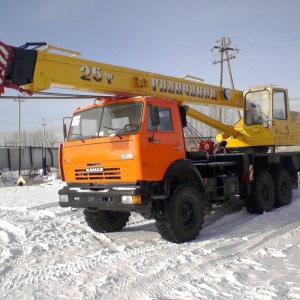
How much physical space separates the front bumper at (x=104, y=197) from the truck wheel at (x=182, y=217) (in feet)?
1.67

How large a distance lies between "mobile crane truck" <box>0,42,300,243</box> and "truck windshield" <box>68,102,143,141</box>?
0.06ft

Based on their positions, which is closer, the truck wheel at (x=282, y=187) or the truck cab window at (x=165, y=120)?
the truck cab window at (x=165, y=120)

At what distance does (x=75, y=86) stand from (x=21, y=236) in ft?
10.3

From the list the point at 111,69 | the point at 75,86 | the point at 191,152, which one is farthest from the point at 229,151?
the point at 75,86

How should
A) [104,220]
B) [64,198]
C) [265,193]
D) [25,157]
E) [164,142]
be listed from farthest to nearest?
[25,157]
[265,193]
[104,220]
[64,198]
[164,142]

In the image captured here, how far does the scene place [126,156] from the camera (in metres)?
6.04

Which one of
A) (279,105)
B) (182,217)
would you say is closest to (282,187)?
(279,105)

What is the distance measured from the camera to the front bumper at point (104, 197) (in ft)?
19.4

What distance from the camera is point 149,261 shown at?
5320mm

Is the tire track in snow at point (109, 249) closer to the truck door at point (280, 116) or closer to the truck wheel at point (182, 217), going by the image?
the truck wheel at point (182, 217)

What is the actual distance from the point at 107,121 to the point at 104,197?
55.4 inches

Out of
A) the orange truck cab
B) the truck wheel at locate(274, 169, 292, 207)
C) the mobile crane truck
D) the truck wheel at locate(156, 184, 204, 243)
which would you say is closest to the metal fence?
the truck wheel at locate(274, 169, 292, 207)

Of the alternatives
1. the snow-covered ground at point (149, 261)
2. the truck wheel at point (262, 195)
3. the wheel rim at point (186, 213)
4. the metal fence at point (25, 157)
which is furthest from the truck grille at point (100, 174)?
the metal fence at point (25, 157)

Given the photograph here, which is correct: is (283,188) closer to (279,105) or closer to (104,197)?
(279,105)
